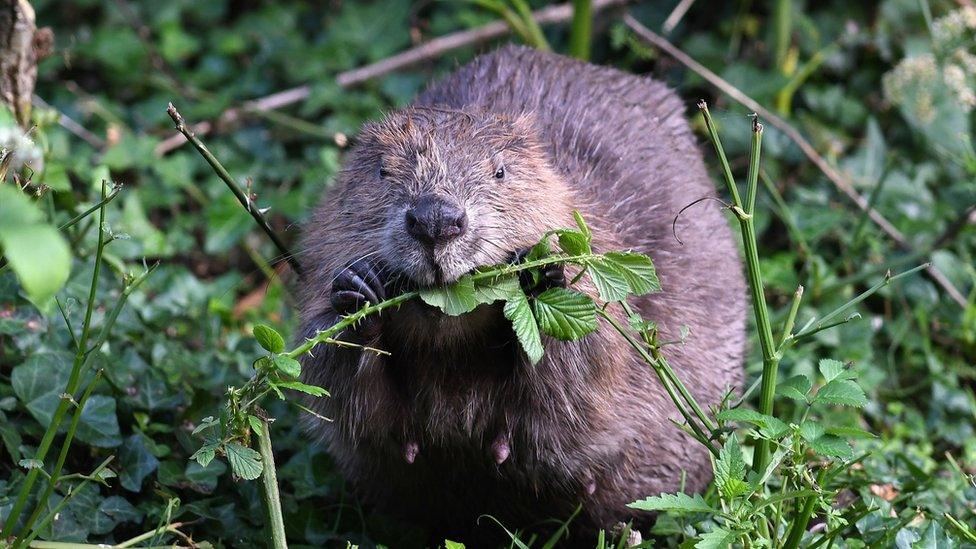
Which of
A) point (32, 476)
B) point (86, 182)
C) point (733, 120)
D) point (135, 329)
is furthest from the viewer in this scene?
point (733, 120)

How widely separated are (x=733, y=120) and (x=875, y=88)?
99 centimetres

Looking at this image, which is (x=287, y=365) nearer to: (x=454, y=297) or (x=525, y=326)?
(x=454, y=297)

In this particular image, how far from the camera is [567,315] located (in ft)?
9.52

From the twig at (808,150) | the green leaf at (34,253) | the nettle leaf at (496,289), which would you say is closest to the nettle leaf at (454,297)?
the nettle leaf at (496,289)

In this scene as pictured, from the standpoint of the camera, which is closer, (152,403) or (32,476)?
(32,476)

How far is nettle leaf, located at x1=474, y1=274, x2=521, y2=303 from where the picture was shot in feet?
9.59

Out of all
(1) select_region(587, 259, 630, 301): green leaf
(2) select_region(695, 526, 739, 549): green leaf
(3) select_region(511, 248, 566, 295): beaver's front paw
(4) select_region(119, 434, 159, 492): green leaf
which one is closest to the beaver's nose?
(3) select_region(511, 248, 566, 295): beaver's front paw

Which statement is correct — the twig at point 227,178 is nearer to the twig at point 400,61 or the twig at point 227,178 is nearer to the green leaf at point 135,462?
the green leaf at point 135,462

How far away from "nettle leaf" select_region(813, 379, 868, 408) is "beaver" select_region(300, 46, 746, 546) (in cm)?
73

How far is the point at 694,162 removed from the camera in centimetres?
435

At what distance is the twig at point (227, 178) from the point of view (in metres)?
2.90

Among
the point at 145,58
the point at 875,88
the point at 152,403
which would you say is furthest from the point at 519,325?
the point at 145,58

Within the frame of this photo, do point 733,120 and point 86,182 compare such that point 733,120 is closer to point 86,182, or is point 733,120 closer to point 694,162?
point 694,162

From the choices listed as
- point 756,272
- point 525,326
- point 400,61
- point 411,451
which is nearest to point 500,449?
point 411,451
